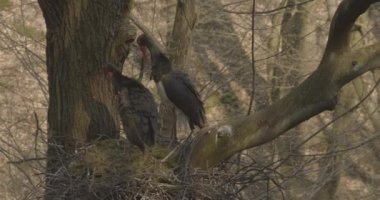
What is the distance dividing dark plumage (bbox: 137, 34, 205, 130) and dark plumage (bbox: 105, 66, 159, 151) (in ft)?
1.41

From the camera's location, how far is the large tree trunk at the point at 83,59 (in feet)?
18.0

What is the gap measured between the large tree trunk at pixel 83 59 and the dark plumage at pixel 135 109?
147 mm

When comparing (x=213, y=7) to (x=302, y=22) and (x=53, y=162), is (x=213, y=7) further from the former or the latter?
(x=53, y=162)

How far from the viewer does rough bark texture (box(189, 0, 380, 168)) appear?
454cm

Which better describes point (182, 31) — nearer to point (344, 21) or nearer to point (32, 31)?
point (344, 21)

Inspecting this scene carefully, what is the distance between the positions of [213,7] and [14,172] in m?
3.64

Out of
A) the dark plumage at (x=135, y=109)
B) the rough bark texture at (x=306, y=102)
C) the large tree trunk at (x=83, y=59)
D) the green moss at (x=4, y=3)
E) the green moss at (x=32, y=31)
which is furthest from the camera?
the green moss at (x=4, y=3)

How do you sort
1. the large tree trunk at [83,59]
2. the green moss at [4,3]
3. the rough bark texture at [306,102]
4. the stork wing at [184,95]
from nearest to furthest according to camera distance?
the rough bark texture at [306,102], the large tree trunk at [83,59], the stork wing at [184,95], the green moss at [4,3]

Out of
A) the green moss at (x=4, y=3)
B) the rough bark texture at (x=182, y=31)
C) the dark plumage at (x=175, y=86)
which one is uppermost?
the green moss at (x=4, y=3)

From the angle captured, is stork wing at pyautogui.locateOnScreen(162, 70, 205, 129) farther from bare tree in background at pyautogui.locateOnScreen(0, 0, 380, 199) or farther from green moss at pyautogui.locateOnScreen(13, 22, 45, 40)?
green moss at pyautogui.locateOnScreen(13, 22, 45, 40)

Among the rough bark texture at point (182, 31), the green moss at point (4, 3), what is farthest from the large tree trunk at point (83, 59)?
the green moss at point (4, 3)

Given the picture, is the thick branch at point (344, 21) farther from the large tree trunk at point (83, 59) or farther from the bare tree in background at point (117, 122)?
the large tree trunk at point (83, 59)

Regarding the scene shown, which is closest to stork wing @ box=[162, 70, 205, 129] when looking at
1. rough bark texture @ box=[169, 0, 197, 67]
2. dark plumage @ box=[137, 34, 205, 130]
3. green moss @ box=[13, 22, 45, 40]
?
dark plumage @ box=[137, 34, 205, 130]

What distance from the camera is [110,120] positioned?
5.57 m
